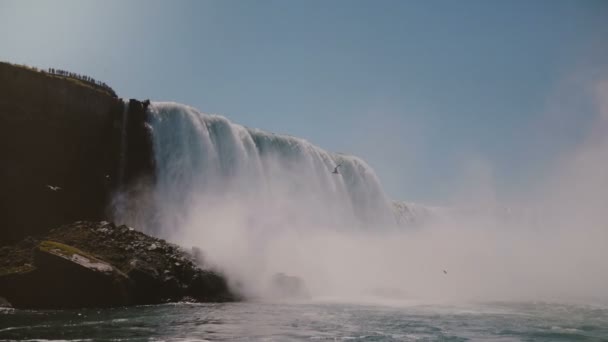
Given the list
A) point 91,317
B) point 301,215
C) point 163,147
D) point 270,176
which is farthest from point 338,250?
point 91,317

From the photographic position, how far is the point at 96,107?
37438 mm

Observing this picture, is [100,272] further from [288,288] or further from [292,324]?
[288,288]

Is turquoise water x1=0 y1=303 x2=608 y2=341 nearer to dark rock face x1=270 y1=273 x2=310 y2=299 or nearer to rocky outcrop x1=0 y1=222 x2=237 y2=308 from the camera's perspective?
rocky outcrop x1=0 y1=222 x2=237 y2=308

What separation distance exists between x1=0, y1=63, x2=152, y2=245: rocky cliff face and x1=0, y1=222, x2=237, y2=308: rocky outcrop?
23.6 feet

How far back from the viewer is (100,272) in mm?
21219

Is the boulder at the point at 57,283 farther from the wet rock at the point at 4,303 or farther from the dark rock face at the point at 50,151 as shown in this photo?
the dark rock face at the point at 50,151

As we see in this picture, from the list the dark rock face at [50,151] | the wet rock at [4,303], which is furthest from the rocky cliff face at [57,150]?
the wet rock at [4,303]

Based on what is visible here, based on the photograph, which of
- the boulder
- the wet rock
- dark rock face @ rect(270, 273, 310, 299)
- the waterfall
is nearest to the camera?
the wet rock

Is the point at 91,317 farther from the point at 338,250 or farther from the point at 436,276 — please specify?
the point at 436,276

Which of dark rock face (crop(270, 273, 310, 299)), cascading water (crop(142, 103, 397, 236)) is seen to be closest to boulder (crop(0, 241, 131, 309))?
dark rock face (crop(270, 273, 310, 299))

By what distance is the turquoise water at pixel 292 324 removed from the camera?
14.8 metres

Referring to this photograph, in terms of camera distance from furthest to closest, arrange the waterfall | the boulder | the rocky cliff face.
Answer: the waterfall
the rocky cliff face
the boulder

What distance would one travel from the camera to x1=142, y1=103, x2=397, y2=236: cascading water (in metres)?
38.1

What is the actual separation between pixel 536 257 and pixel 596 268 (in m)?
10.9
